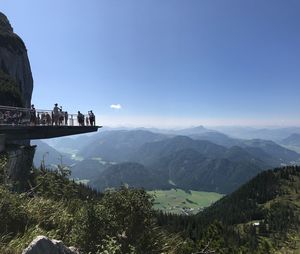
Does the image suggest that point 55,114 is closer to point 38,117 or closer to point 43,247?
point 38,117

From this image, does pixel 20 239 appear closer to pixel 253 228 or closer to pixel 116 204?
pixel 116 204

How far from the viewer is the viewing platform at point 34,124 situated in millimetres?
28562

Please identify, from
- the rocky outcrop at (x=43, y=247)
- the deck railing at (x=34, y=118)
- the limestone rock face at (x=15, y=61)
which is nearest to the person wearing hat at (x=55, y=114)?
the deck railing at (x=34, y=118)

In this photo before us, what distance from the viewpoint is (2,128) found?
25.8 meters

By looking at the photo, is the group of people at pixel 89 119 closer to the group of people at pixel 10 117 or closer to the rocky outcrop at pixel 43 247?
the group of people at pixel 10 117

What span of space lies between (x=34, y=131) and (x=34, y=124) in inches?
197

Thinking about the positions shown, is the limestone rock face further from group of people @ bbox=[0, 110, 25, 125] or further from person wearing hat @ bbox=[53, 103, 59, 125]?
group of people @ bbox=[0, 110, 25, 125]

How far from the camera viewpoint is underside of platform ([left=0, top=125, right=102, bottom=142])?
2759 cm

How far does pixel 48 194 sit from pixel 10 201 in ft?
16.1

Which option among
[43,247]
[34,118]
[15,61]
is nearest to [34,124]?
[34,118]

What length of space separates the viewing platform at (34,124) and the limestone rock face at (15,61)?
56214 millimetres

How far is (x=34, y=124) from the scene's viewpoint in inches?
1462

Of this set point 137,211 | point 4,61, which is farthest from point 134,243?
point 4,61

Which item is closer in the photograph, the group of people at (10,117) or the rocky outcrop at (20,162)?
the rocky outcrop at (20,162)
